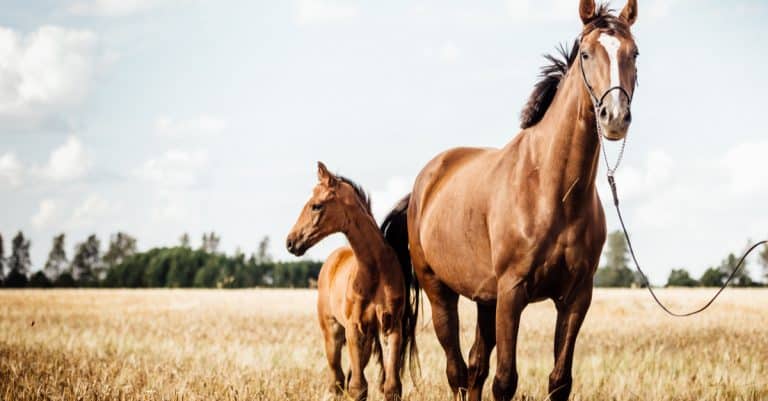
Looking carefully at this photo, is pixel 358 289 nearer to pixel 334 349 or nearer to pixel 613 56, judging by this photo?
pixel 334 349

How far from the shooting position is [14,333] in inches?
587

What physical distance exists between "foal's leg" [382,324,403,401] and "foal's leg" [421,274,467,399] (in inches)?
16.4

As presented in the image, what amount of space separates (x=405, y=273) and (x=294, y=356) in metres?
3.26

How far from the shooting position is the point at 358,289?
764 centimetres

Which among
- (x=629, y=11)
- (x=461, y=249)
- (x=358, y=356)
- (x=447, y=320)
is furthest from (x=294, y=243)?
(x=629, y=11)

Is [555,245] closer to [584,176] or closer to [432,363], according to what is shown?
[584,176]

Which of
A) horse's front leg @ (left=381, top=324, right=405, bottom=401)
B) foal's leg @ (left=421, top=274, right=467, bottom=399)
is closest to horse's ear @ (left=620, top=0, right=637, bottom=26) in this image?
foal's leg @ (left=421, top=274, right=467, bottom=399)

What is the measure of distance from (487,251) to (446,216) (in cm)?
79

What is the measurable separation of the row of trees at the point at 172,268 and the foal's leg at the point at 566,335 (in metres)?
49.0

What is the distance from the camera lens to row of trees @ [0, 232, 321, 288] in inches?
2648

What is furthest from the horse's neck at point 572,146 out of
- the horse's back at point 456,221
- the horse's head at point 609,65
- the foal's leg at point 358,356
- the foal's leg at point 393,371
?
the foal's leg at point 358,356

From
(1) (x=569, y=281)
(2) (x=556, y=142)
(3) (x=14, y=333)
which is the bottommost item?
(3) (x=14, y=333)

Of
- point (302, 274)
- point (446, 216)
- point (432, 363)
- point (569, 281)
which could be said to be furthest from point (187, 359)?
point (302, 274)

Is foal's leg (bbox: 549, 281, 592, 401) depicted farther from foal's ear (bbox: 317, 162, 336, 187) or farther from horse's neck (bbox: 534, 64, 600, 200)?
foal's ear (bbox: 317, 162, 336, 187)
